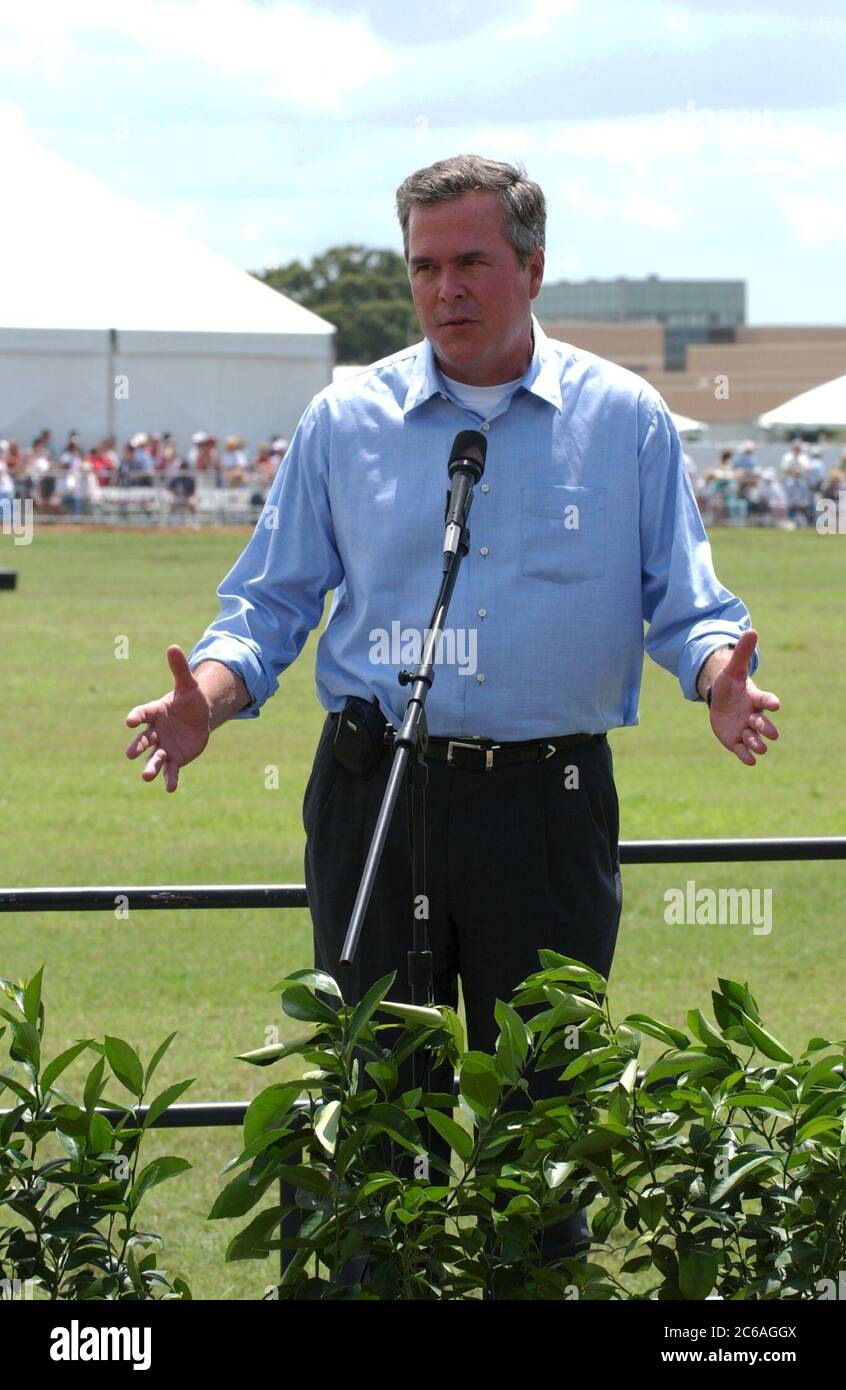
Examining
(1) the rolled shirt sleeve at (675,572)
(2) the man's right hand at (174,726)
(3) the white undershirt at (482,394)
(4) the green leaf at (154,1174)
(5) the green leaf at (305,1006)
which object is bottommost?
(4) the green leaf at (154,1174)

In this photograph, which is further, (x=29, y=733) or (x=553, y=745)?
(x=29, y=733)

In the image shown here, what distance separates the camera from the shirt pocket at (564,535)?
349 cm

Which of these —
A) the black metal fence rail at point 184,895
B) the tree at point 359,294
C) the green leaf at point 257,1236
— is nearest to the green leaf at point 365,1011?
the green leaf at point 257,1236

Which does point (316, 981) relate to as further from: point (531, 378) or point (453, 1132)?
point (531, 378)

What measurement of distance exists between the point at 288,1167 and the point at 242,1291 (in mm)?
2224

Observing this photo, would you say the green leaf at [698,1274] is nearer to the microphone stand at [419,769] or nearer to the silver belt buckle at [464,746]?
the microphone stand at [419,769]

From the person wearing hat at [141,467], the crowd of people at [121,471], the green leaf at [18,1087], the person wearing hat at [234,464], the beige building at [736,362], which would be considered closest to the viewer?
the green leaf at [18,1087]

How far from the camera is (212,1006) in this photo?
7562mm

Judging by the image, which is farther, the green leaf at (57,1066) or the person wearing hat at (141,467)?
the person wearing hat at (141,467)

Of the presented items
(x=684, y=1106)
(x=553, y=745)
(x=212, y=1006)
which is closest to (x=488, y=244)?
(x=553, y=745)

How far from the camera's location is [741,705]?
10.3ft

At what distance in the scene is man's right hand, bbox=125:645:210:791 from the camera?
3.11m

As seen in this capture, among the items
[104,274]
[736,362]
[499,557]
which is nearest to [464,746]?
[499,557]
